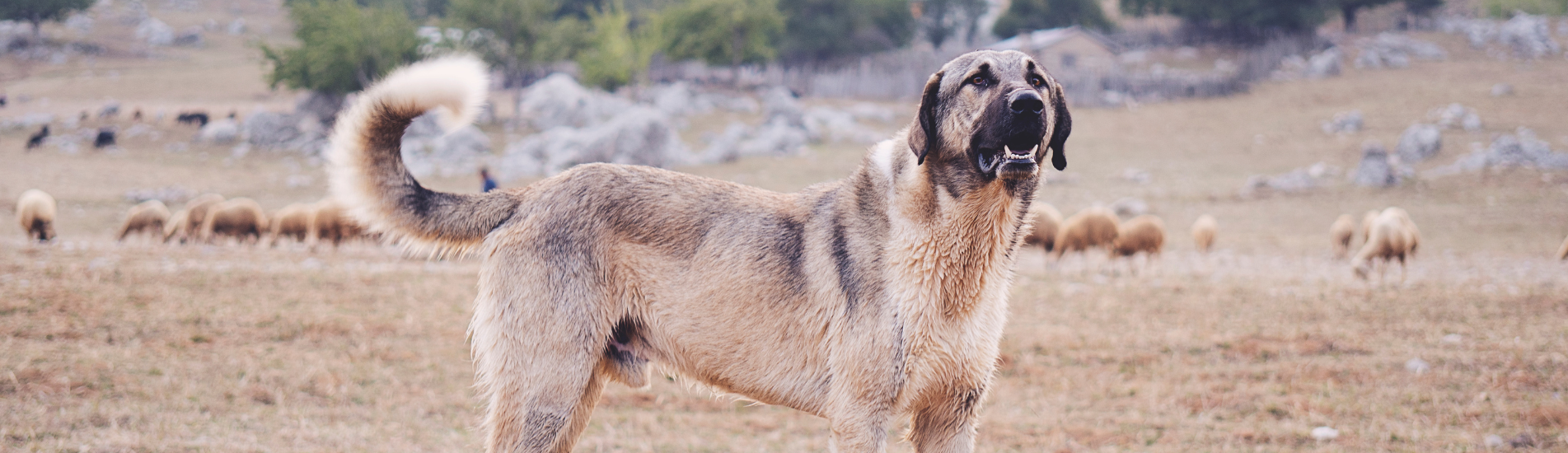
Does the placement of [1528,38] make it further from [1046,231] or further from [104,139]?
[104,139]

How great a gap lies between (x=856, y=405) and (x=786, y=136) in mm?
29960

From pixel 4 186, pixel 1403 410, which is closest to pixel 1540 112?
pixel 1403 410

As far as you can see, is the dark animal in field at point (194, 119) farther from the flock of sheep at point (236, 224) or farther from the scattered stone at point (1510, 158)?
the scattered stone at point (1510, 158)

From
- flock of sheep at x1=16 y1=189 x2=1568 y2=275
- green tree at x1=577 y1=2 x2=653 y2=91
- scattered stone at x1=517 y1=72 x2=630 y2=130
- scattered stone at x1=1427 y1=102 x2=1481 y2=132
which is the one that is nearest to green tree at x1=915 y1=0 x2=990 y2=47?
green tree at x1=577 y1=2 x2=653 y2=91

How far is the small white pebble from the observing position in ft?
27.2

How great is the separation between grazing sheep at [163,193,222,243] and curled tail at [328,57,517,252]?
1559cm

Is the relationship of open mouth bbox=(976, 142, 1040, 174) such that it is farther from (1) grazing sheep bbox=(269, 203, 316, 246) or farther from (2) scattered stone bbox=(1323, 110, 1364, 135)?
(2) scattered stone bbox=(1323, 110, 1364, 135)

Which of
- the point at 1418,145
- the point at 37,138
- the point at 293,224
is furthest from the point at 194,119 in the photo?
the point at 1418,145

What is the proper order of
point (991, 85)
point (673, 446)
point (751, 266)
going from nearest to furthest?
point (991, 85), point (751, 266), point (673, 446)

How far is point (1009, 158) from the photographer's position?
3.42m

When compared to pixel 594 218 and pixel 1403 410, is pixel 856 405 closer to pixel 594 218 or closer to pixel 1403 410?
pixel 594 218

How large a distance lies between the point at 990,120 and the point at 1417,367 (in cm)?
727

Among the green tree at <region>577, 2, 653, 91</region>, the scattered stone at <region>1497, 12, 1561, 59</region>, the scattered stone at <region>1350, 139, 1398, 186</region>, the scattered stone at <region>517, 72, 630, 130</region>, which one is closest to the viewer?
the scattered stone at <region>1350, 139, 1398, 186</region>

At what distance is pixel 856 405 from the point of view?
368cm
